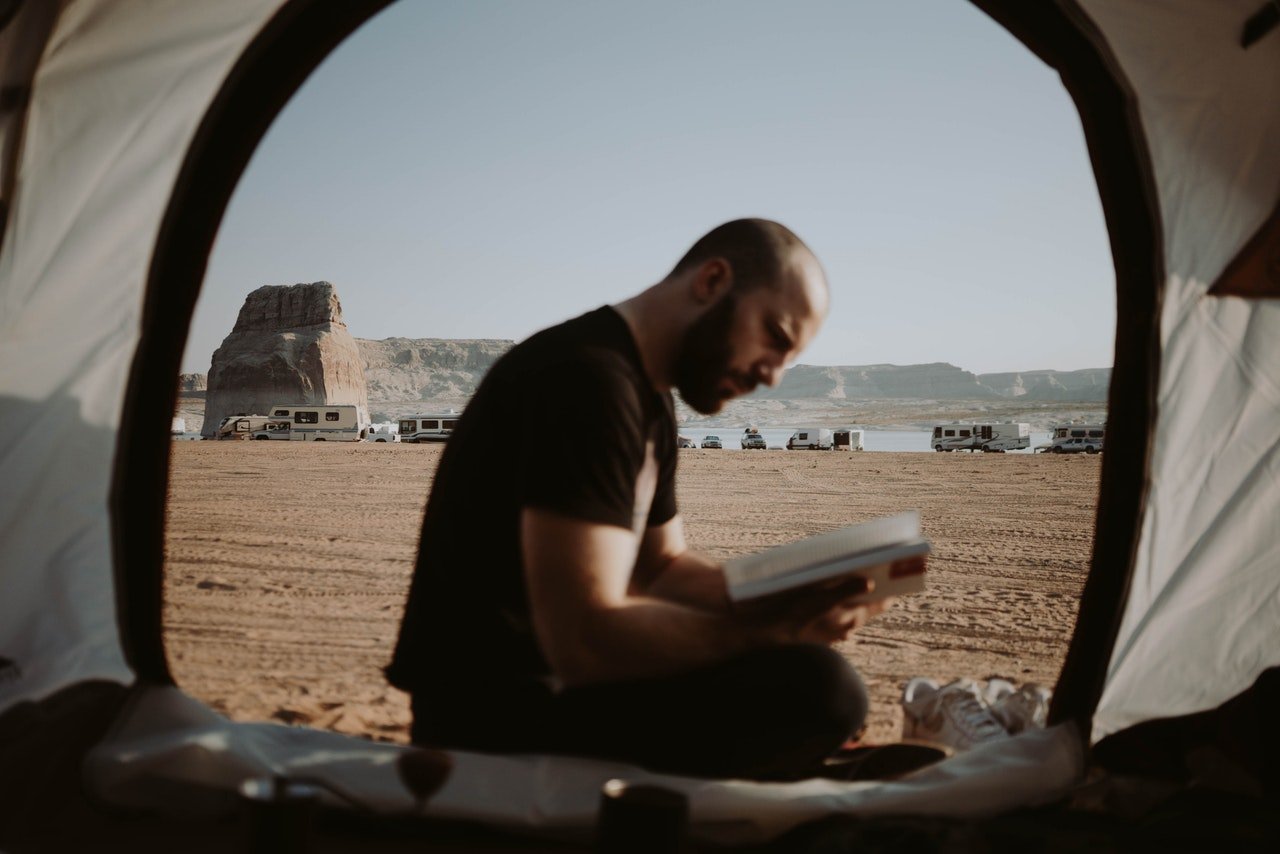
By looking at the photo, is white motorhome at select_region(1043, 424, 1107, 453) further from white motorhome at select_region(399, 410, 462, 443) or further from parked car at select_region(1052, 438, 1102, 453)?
white motorhome at select_region(399, 410, 462, 443)

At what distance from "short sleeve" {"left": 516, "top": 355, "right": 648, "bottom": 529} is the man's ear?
0.95 ft

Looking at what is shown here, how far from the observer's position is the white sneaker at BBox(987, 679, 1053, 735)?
2.76 metres

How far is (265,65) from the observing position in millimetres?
2520

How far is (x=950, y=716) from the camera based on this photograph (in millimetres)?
2811

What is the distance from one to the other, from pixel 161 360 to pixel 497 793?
149cm

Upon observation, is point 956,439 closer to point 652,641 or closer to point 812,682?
point 812,682

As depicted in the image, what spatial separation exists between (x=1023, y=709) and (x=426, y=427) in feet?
105

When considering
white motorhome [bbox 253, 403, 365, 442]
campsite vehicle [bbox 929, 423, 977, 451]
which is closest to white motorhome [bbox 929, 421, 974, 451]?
campsite vehicle [bbox 929, 423, 977, 451]

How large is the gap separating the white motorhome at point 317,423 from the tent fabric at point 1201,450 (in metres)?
32.5

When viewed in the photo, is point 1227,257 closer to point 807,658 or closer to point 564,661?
point 807,658

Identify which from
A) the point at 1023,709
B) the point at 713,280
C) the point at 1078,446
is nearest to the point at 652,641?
the point at 713,280

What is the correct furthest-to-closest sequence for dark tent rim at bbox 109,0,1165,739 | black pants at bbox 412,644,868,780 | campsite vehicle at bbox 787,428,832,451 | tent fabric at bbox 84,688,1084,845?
campsite vehicle at bbox 787,428,832,451, dark tent rim at bbox 109,0,1165,739, tent fabric at bbox 84,688,1084,845, black pants at bbox 412,644,868,780

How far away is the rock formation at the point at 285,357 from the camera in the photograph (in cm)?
6134

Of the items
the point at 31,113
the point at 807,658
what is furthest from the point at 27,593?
the point at 807,658
